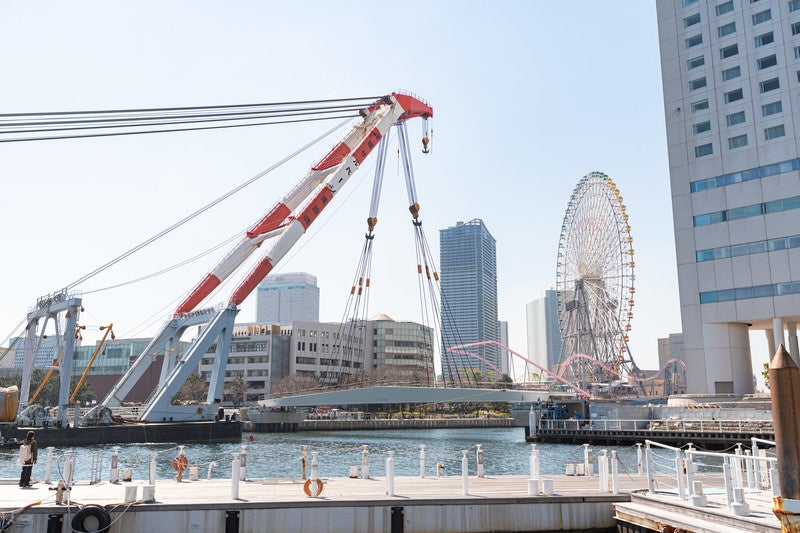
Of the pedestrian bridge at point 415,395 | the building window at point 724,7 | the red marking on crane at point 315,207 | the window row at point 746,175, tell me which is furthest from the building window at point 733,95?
the red marking on crane at point 315,207

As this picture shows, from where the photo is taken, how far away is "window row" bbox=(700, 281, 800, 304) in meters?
64.8

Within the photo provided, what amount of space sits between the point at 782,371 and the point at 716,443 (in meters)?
48.7

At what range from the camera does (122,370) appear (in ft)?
477

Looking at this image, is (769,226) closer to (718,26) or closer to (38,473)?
(718,26)

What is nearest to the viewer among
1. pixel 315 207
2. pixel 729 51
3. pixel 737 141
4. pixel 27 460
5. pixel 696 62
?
pixel 27 460

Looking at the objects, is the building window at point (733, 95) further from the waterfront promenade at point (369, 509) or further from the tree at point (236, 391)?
the tree at point (236, 391)

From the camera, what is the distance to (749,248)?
221 feet

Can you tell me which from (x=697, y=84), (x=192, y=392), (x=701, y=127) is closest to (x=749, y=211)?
(x=701, y=127)

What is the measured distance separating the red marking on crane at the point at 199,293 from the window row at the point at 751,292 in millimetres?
51133

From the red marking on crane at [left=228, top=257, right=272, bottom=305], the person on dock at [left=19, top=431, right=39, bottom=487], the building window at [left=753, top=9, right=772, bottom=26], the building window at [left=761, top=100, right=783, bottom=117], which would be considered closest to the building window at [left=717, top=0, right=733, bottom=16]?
the building window at [left=753, top=9, right=772, bottom=26]

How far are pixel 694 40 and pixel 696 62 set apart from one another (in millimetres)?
2600

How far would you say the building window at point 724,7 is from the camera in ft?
238

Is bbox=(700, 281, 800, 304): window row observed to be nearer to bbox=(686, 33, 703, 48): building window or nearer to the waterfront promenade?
bbox=(686, 33, 703, 48): building window

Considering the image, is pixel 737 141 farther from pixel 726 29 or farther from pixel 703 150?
pixel 726 29
